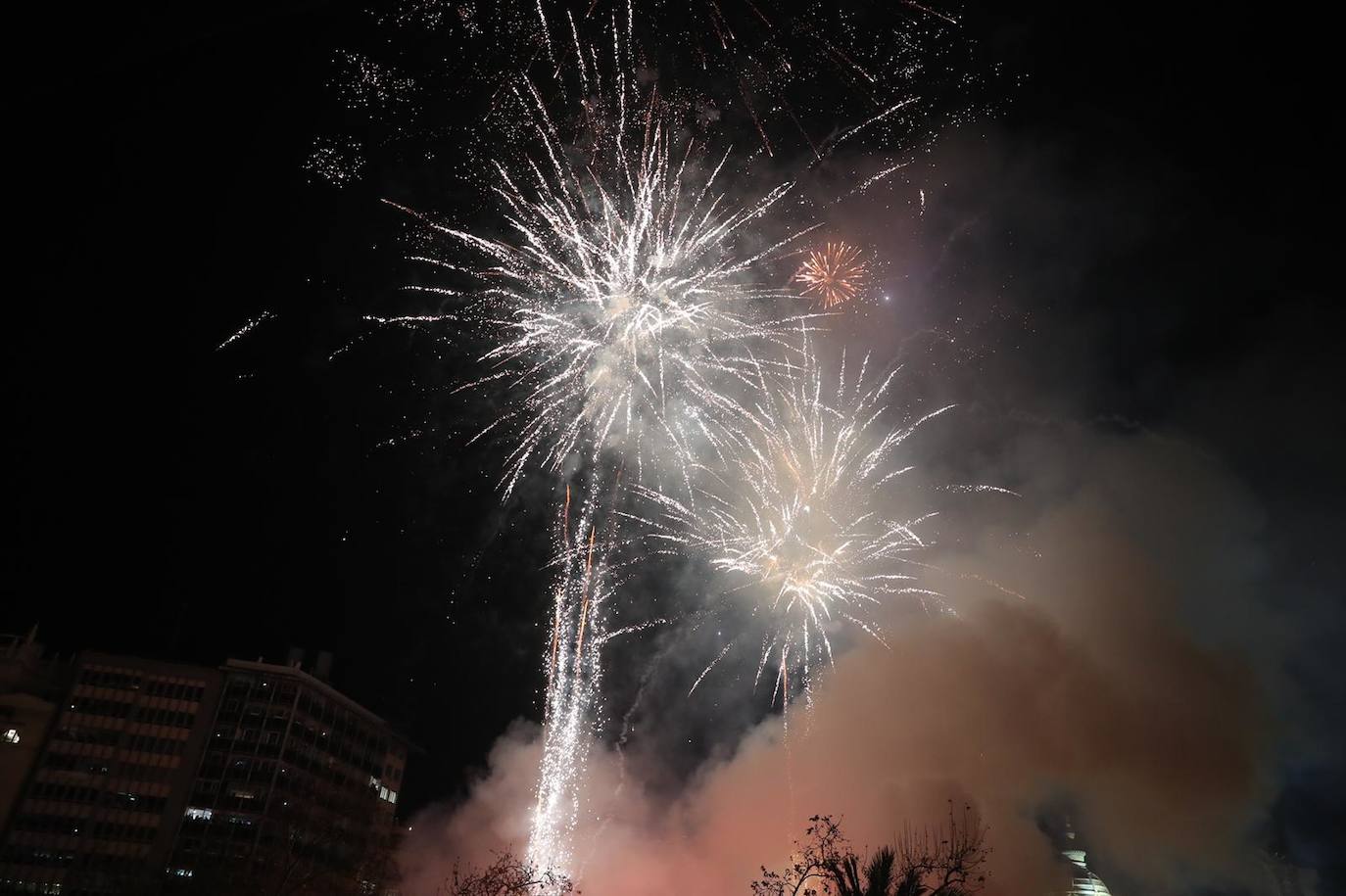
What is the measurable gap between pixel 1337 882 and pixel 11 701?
11127 cm

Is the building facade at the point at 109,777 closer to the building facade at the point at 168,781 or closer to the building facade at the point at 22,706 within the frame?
the building facade at the point at 168,781

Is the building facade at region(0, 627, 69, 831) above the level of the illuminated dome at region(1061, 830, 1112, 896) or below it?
above

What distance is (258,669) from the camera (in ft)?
193

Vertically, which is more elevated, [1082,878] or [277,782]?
[277,782]

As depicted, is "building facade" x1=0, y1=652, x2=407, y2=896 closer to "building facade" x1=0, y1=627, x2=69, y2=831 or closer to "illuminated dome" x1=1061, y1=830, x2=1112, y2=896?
"building facade" x1=0, y1=627, x2=69, y2=831

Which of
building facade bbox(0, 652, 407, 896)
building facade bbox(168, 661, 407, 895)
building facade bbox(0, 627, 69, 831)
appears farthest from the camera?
building facade bbox(0, 627, 69, 831)

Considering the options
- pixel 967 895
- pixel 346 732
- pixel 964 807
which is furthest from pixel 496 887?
pixel 346 732

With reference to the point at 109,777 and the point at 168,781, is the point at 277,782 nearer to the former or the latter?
the point at 168,781

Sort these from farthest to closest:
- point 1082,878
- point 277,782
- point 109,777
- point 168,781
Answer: point 1082,878, point 277,782, point 168,781, point 109,777


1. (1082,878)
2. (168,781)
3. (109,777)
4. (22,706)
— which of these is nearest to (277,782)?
(168,781)

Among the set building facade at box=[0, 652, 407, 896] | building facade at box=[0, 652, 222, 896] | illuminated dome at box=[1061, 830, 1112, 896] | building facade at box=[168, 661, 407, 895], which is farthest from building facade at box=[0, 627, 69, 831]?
illuminated dome at box=[1061, 830, 1112, 896]

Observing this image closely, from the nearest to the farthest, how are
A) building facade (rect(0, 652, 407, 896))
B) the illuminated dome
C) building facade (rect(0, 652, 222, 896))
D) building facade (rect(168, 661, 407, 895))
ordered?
A: building facade (rect(0, 652, 222, 896)), building facade (rect(0, 652, 407, 896)), building facade (rect(168, 661, 407, 895)), the illuminated dome

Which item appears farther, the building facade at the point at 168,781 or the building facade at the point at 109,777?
the building facade at the point at 168,781

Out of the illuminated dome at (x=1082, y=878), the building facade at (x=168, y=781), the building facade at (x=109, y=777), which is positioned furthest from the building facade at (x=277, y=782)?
the illuminated dome at (x=1082, y=878)
